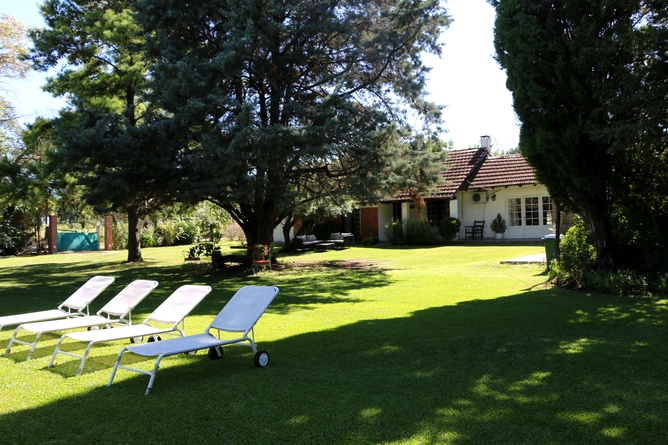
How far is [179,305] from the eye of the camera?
764 centimetres

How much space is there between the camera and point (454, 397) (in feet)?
16.6

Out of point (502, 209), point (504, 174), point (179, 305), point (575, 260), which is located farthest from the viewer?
point (504, 174)

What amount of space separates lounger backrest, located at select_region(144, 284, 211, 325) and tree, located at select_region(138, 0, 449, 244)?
783cm

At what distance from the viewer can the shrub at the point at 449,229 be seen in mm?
28203

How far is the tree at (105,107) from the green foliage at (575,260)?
36.6ft

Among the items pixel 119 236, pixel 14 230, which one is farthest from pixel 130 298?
pixel 119 236

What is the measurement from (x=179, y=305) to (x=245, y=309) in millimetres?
1164

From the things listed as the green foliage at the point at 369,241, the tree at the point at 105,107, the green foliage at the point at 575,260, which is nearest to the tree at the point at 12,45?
the tree at the point at 105,107

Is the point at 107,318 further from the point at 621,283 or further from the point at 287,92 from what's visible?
the point at 287,92

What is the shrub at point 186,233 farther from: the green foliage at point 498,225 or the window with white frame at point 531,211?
the window with white frame at point 531,211

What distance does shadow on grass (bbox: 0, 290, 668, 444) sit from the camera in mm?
4336

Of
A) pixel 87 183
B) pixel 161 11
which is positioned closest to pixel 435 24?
pixel 161 11

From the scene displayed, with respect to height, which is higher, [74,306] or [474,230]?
[474,230]

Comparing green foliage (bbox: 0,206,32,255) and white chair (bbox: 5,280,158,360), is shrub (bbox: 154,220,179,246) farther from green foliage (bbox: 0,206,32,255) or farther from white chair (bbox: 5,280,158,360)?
white chair (bbox: 5,280,158,360)
